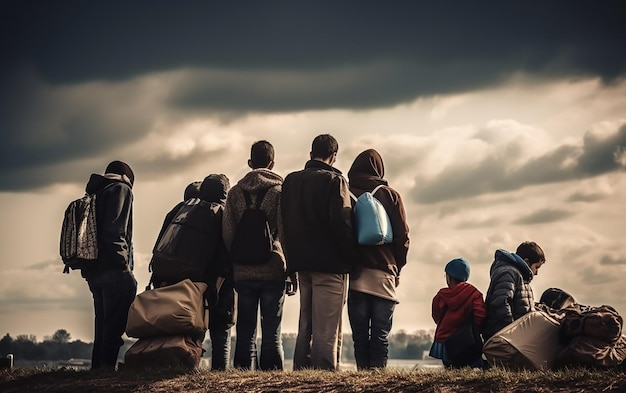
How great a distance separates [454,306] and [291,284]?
2.15 meters

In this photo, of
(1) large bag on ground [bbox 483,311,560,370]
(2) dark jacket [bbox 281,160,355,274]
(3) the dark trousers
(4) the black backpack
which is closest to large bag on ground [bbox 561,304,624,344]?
(1) large bag on ground [bbox 483,311,560,370]

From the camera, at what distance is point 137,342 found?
1260 cm

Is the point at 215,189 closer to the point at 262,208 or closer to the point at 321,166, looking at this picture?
the point at 262,208

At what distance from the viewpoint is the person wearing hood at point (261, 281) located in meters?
12.1

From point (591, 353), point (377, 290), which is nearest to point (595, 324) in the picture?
A: point (591, 353)

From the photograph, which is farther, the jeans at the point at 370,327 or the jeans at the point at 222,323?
the jeans at the point at 222,323

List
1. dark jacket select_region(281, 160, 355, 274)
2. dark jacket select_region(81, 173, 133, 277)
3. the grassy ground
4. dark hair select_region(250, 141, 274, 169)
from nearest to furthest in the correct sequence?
the grassy ground
dark jacket select_region(281, 160, 355, 274)
dark hair select_region(250, 141, 274, 169)
dark jacket select_region(81, 173, 133, 277)

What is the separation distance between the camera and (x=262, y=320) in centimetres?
1216

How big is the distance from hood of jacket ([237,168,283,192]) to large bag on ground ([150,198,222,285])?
68 cm

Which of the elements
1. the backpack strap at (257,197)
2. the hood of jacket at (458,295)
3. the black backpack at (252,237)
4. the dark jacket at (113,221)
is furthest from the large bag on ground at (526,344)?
the dark jacket at (113,221)

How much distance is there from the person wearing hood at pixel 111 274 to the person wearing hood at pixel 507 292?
4859mm

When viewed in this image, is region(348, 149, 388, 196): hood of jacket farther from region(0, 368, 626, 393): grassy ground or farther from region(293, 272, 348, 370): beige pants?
region(0, 368, 626, 393): grassy ground

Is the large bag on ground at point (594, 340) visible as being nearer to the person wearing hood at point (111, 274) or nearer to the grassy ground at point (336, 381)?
the grassy ground at point (336, 381)

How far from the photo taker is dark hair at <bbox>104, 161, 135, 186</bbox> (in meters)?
13.6
